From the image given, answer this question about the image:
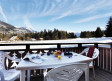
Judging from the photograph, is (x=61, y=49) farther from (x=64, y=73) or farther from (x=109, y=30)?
(x=109, y=30)

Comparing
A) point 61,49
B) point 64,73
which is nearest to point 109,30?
point 61,49

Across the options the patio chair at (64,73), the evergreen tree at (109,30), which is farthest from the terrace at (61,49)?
the evergreen tree at (109,30)

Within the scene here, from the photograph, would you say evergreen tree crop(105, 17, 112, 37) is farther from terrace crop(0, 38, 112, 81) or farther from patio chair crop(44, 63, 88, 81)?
patio chair crop(44, 63, 88, 81)

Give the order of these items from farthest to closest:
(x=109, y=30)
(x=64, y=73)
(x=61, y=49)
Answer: (x=109, y=30), (x=61, y=49), (x=64, y=73)

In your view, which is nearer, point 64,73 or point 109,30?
point 64,73

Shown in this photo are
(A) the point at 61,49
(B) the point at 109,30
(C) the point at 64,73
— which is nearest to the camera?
(C) the point at 64,73

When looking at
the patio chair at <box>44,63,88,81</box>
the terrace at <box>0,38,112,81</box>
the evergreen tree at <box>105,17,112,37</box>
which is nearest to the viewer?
the patio chair at <box>44,63,88,81</box>

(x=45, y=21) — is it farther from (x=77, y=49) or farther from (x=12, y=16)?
(x=77, y=49)

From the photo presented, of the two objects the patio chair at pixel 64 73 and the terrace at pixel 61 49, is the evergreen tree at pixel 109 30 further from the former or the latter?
the patio chair at pixel 64 73

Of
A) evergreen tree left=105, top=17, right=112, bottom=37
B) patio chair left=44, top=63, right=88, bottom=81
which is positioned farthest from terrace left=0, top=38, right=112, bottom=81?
evergreen tree left=105, top=17, right=112, bottom=37

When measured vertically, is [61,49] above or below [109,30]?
below

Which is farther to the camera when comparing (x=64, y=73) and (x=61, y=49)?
(x=61, y=49)

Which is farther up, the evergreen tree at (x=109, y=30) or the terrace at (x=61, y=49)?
the evergreen tree at (x=109, y=30)

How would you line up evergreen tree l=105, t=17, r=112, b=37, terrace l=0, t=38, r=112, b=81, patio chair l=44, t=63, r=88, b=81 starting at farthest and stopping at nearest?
evergreen tree l=105, t=17, r=112, b=37, terrace l=0, t=38, r=112, b=81, patio chair l=44, t=63, r=88, b=81
